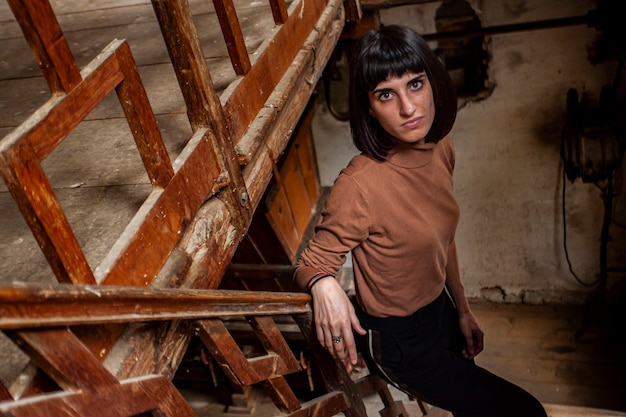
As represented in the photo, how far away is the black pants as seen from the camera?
6.00ft

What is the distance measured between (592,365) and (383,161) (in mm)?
3998

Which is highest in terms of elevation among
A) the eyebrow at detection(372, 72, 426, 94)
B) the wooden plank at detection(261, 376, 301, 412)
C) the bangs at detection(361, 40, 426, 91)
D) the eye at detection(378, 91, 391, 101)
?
the bangs at detection(361, 40, 426, 91)

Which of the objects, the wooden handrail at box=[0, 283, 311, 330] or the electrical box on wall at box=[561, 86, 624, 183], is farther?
the electrical box on wall at box=[561, 86, 624, 183]

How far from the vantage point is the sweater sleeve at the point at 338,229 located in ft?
5.18

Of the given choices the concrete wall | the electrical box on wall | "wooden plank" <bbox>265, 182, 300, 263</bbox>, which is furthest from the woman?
the electrical box on wall

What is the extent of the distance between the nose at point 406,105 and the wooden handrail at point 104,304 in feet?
2.32

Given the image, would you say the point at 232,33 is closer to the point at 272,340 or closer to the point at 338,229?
the point at 338,229

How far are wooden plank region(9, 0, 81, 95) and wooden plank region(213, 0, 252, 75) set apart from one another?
2.16ft

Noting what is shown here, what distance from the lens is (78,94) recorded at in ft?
3.40

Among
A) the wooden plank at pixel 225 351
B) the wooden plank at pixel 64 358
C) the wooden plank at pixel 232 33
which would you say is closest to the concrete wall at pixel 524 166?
the wooden plank at pixel 232 33

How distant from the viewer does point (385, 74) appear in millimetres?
1611

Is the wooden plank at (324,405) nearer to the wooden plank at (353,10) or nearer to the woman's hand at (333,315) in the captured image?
the woman's hand at (333,315)

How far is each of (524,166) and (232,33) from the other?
3.31 m

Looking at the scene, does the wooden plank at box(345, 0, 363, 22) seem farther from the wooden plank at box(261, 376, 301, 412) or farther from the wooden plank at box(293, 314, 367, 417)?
the wooden plank at box(261, 376, 301, 412)
